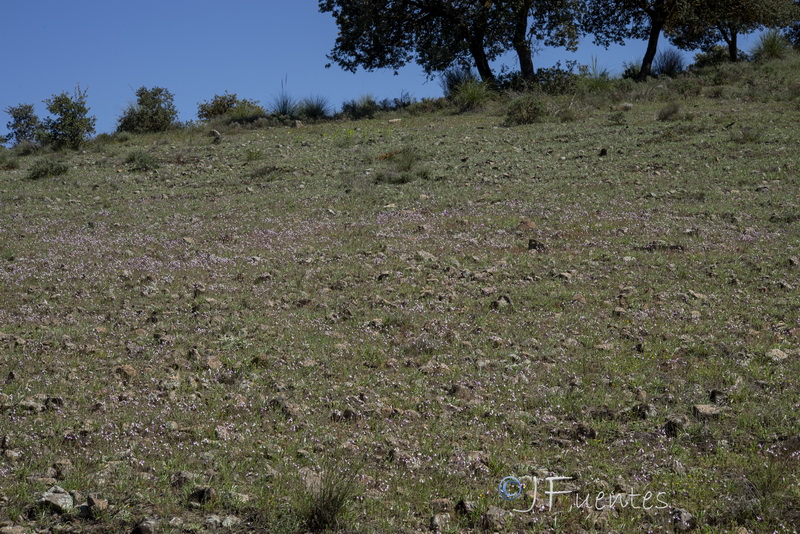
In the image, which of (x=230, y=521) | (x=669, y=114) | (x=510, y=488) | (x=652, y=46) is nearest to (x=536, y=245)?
(x=510, y=488)

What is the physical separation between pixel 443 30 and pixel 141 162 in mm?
19731

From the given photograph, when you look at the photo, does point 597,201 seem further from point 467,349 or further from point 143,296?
point 143,296

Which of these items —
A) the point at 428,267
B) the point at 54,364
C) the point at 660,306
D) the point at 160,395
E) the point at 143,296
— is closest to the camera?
the point at 160,395

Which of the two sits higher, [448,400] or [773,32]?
[773,32]

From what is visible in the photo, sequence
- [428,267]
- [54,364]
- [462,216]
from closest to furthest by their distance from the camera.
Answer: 1. [54,364]
2. [428,267]
3. [462,216]

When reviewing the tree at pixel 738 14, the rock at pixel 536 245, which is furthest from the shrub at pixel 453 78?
the rock at pixel 536 245

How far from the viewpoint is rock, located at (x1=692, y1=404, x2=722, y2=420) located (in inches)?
217

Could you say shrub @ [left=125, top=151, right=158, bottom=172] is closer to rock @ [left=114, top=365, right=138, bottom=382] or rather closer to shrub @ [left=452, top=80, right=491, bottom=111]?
rock @ [left=114, top=365, right=138, bottom=382]

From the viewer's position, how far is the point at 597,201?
13.0 metres

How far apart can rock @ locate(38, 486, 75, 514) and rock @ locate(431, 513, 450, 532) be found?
2166 mm

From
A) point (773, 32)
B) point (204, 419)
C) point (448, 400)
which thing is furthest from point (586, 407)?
point (773, 32)

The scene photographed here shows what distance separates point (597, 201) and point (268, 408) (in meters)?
9.13

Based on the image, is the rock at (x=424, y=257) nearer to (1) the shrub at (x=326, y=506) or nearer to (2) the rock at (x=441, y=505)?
(2) the rock at (x=441, y=505)

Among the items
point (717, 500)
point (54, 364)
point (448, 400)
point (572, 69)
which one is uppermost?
point (572, 69)
